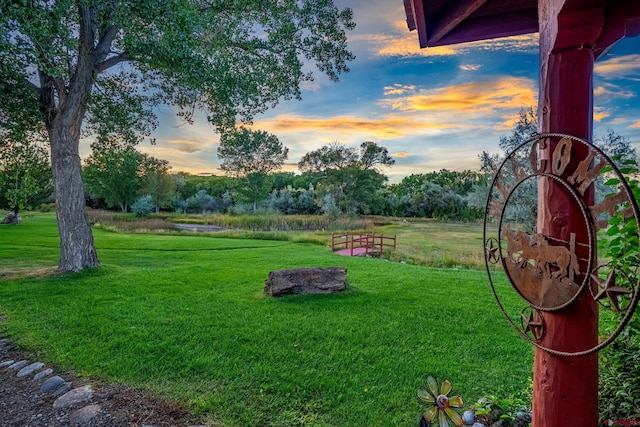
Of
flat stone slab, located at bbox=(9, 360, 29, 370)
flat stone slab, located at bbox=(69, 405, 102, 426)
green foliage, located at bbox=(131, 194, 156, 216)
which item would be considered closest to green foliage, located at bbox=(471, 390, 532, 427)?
flat stone slab, located at bbox=(69, 405, 102, 426)

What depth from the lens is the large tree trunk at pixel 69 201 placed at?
261 inches

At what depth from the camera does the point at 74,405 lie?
8.08 ft

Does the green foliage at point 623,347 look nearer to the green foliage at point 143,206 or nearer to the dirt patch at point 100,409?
the dirt patch at point 100,409

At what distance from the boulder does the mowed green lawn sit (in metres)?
0.20

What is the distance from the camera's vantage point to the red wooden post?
139 cm

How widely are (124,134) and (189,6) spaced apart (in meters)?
4.64

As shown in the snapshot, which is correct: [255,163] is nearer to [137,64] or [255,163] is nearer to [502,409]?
[137,64]

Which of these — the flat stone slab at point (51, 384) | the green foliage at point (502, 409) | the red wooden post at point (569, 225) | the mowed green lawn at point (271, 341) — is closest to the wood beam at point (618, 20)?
the red wooden post at point (569, 225)

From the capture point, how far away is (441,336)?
3781mm

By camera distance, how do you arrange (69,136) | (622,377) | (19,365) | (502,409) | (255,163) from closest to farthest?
(622,377) < (502,409) < (19,365) < (69,136) < (255,163)

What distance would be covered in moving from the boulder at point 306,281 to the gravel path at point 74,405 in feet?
9.35

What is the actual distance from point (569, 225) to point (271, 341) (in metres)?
3.04

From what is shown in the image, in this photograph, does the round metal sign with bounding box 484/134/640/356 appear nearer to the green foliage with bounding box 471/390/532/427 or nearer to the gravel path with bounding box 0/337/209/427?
the green foliage with bounding box 471/390/532/427

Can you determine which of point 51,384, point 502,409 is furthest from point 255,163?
point 502,409
